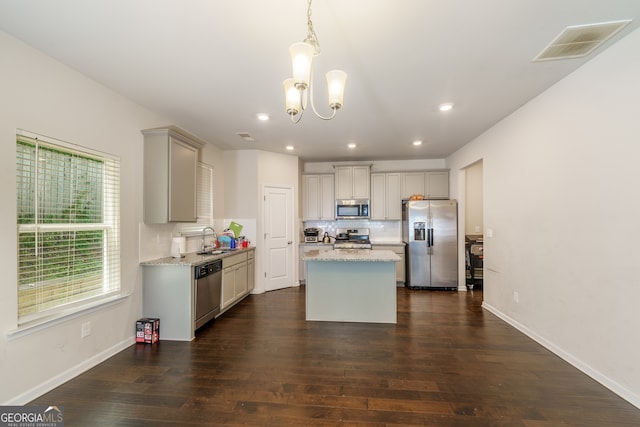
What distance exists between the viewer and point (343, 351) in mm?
2955

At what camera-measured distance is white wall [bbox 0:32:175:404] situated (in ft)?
6.65

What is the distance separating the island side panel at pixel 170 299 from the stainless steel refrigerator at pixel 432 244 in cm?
409

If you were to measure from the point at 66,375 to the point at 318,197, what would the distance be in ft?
15.6

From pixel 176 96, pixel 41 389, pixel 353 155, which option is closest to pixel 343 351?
pixel 41 389

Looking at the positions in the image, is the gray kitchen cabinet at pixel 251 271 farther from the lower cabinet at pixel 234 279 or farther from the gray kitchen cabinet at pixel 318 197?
the gray kitchen cabinet at pixel 318 197

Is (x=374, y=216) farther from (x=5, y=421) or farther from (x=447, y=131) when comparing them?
(x=5, y=421)


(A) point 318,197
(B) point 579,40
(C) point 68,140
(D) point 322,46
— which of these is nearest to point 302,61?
(D) point 322,46

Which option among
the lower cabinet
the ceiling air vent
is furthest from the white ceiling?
the lower cabinet

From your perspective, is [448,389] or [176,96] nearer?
[448,389]

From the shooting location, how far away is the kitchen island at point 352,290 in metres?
3.79

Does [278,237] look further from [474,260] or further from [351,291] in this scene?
[474,260]

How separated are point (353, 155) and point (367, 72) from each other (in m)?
3.32

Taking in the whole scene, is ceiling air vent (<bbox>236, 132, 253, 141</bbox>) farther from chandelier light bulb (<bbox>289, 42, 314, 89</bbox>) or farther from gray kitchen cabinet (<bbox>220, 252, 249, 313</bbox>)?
chandelier light bulb (<bbox>289, 42, 314, 89</bbox>)

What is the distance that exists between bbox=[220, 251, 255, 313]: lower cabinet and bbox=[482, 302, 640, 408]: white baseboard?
392 centimetres
